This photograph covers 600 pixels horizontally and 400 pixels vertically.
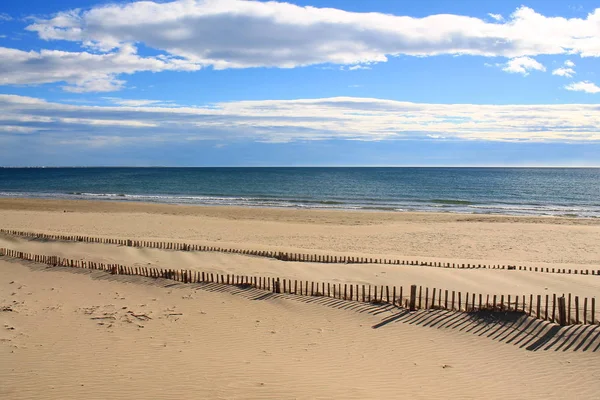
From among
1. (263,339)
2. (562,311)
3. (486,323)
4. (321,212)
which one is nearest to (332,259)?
(486,323)

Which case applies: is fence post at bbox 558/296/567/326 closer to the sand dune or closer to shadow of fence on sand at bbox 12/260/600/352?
shadow of fence on sand at bbox 12/260/600/352

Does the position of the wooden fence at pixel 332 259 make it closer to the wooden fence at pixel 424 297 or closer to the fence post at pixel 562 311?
the wooden fence at pixel 424 297

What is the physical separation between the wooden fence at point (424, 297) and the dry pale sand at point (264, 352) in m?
0.49

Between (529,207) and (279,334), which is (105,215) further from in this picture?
(529,207)

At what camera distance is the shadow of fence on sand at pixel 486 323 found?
10.9 meters

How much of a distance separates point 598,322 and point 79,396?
36.6ft

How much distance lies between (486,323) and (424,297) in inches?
123

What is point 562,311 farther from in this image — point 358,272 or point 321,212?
point 321,212

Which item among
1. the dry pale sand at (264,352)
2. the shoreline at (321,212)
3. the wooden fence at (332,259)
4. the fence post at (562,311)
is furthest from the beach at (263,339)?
the shoreline at (321,212)

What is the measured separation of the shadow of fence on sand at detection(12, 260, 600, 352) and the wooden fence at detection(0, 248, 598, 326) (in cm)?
20

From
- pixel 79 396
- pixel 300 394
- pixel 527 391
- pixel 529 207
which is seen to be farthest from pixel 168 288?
pixel 529 207

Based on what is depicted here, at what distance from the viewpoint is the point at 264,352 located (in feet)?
35.5

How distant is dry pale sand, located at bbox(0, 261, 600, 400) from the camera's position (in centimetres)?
910

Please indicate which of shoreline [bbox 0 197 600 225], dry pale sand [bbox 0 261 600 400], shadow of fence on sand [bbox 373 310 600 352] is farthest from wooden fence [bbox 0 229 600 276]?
shoreline [bbox 0 197 600 225]
